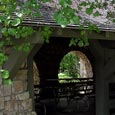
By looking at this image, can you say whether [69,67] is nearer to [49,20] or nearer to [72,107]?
[72,107]

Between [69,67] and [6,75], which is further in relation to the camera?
[69,67]

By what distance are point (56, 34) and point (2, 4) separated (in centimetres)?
250

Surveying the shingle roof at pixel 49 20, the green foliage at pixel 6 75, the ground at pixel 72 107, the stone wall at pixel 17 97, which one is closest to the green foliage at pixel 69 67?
the ground at pixel 72 107

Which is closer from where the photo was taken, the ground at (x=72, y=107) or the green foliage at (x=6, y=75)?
the green foliage at (x=6, y=75)

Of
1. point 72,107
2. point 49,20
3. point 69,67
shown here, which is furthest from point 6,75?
point 69,67

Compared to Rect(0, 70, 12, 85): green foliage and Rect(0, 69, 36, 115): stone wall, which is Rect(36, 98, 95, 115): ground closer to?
Rect(0, 69, 36, 115): stone wall

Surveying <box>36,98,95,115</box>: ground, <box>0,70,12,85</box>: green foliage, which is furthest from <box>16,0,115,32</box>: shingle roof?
<box>36,98,95,115</box>: ground

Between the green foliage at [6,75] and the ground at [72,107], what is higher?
the green foliage at [6,75]

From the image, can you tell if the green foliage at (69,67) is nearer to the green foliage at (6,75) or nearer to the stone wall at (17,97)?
the stone wall at (17,97)

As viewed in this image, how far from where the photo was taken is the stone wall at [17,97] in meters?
5.53

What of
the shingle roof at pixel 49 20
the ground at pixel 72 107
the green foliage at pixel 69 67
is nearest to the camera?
the shingle roof at pixel 49 20

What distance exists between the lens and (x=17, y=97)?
5766 mm

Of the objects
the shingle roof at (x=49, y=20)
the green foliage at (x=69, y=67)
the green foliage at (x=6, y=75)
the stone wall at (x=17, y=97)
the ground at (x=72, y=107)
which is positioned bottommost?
the ground at (x=72, y=107)

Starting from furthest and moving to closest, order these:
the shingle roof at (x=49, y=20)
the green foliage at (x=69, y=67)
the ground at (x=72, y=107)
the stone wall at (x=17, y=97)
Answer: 1. the green foliage at (x=69, y=67)
2. the ground at (x=72, y=107)
3. the stone wall at (x=17, y=97)
4. the shingle roof at (x=49, y=20)
